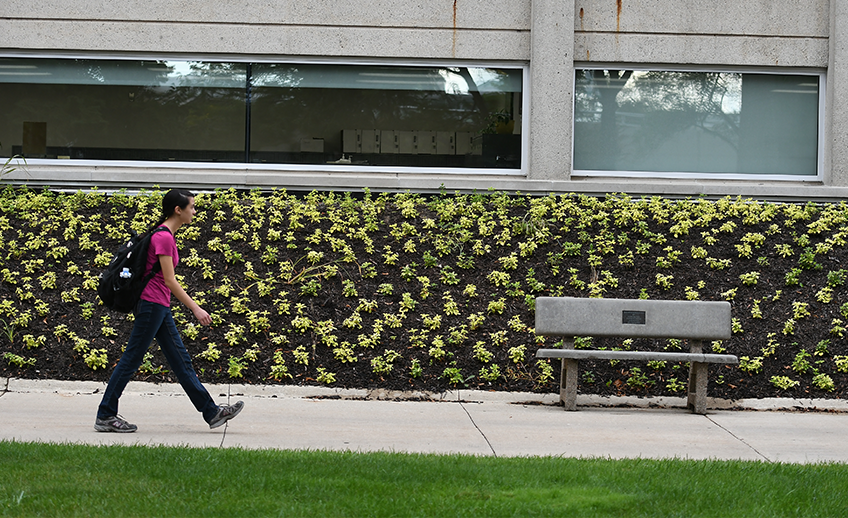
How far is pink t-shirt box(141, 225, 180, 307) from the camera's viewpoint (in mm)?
5902

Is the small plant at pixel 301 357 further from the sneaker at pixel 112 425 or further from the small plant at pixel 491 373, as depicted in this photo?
the sneaker at pixel 112 425

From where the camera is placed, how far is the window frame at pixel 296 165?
12.7m

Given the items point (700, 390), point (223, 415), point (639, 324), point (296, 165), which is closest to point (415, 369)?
point (639, 324)

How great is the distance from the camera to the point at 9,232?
10508 millimetres

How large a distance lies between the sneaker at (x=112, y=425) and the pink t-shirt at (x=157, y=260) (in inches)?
35.0

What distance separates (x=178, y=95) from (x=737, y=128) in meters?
8.25

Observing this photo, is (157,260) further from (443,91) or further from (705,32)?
(705,32)

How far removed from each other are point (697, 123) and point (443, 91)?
3.80 metres

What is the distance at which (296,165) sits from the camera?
41.9ft

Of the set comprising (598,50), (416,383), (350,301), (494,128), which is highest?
(598,50)

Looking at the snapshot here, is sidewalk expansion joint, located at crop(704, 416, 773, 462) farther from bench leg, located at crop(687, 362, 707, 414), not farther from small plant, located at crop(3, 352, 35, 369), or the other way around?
small plant, located at crop(3, 352, 35, 369)

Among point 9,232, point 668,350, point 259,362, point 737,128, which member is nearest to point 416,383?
point 259,362

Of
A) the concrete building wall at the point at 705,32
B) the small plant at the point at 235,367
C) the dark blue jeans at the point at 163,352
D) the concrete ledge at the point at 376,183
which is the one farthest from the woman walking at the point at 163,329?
the concrete building wall at the point at 705,32

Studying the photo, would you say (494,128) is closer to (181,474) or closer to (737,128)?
(737,128)
